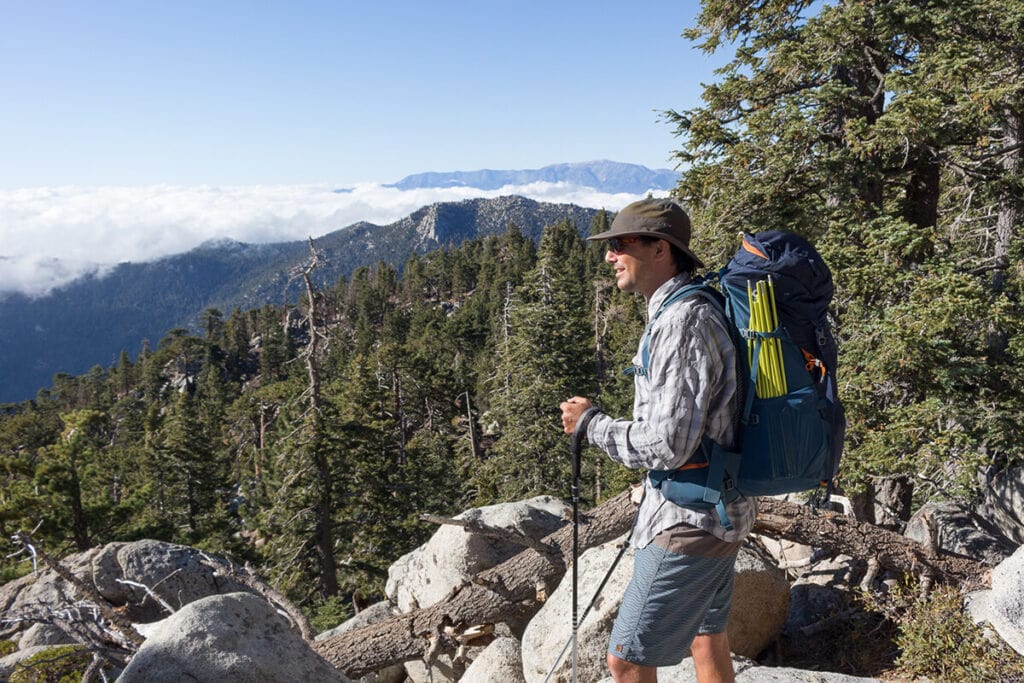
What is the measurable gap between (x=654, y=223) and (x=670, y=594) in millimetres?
1572

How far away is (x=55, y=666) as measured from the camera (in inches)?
187

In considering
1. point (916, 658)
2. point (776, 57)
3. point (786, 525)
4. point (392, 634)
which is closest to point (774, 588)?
point (786, 525)

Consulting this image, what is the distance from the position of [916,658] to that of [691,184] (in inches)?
258

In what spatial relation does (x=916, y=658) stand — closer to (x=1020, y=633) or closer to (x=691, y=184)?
(x=1020, y=633)

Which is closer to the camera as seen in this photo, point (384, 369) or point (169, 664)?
point (169, 664)

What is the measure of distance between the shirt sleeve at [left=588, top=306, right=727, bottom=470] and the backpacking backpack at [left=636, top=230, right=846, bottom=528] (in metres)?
0.12

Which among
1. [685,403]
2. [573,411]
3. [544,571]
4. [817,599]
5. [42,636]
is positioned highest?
[685,403]

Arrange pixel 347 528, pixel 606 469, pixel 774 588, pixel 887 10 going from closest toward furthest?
pixel 774 588
pixel 887 10
pixel 347 528
pixel 606 469

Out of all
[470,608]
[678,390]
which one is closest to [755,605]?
[470,608]

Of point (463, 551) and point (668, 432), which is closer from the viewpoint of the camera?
point (668, 432)

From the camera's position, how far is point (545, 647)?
5598 millimetres

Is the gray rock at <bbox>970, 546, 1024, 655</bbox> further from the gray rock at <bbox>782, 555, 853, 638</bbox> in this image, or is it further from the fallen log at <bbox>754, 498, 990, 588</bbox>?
the gray rock at <bbox>782, 555, 853, 638</bbox>

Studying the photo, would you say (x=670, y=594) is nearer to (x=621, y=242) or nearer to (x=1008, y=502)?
(x=621, y=242)

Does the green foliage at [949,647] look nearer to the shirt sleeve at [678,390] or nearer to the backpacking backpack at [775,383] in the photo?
the backpacking backpack at [775,383]
